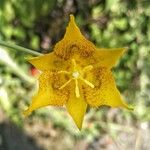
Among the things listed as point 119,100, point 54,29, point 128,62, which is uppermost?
point 54,29

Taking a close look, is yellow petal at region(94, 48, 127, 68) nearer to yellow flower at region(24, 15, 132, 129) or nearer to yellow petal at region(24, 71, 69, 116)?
yellow flower at region(24, 15, 132, 129)

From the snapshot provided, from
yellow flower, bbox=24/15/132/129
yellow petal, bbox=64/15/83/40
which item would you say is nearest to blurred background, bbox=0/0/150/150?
yellow flower, bbox=24/15/132/129

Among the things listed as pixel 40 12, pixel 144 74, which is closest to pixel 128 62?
pixel 144 74

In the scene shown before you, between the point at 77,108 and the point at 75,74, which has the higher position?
the point at 75,74

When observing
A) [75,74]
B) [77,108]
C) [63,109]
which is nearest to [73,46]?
[75,74]

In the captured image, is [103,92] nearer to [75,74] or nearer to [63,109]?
[75,74]

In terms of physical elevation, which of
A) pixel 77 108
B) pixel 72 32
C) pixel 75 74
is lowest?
pixel 77 108

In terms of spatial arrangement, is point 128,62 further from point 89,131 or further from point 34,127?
point 34,127
